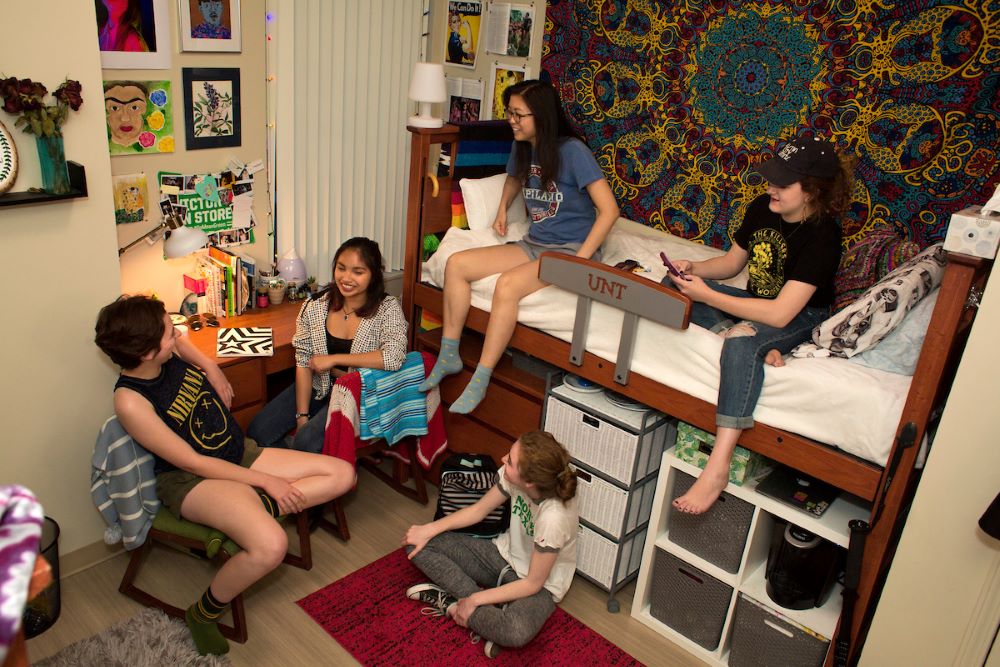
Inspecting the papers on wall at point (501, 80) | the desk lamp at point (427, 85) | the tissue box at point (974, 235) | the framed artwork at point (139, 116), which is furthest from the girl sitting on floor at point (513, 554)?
the papers on wall at point (501, 80)

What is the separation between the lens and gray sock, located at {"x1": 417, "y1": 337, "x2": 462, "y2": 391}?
3027 millimetres

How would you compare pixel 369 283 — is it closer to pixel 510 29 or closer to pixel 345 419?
pixel 345 419

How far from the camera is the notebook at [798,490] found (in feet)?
7.75

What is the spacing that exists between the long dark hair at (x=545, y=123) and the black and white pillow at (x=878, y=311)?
110cm

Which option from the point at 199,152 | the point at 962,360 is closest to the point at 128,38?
the point at 199,152

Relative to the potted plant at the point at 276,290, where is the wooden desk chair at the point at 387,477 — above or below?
below

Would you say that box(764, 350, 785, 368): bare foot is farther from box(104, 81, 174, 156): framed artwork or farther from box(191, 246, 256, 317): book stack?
box(104, 81, 174, 156): framed artwork

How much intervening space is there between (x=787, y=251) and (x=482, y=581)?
4.51 ft

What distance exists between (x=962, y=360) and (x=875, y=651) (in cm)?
83

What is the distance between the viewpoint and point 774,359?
2.32 m

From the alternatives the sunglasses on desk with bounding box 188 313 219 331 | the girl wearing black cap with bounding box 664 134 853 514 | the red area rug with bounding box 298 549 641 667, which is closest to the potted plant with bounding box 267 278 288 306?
the sunglasses on desk with bounding box 188 313 219 331

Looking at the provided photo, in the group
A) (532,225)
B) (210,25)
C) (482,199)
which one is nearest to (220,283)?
(210,25)

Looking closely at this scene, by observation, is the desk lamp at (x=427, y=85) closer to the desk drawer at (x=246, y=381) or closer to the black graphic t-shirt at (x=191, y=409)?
the desk drawer at (x=246, y=381)

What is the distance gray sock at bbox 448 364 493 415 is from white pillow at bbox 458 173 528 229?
67 cm
